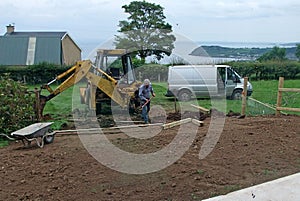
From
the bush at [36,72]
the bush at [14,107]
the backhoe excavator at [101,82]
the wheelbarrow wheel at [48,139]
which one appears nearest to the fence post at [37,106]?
the backhoe excavator at [101,82]

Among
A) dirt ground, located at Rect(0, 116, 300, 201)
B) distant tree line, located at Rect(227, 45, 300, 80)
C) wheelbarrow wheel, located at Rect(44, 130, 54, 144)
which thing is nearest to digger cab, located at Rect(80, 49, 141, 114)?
wheelbarrow wheel, located at Rect(44, 130, 54, 144)

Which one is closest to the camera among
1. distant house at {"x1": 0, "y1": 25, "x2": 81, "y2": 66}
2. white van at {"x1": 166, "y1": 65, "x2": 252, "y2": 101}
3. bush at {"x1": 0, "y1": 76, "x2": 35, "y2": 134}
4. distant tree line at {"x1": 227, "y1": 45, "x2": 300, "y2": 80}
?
bush at {"x1": 0, "y1": 76, "x2": 35, "y2": 134}

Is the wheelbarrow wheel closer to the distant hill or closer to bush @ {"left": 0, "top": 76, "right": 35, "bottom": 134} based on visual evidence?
bush @ {"left": 0, "top": 76, "right": 35, "bottom": 134}

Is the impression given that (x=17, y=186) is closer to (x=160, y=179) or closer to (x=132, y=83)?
(x=160, y=179)

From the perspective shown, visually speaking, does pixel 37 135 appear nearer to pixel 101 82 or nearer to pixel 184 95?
pixel 101 82

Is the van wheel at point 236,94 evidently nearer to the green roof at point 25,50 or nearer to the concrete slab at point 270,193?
the concrete slab at point 270,193

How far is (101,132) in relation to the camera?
995cm

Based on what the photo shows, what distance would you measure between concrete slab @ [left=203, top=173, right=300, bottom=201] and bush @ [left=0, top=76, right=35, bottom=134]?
24.7 ft

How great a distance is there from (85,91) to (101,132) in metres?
4.37

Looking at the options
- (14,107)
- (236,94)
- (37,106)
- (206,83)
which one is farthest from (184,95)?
(14,107)

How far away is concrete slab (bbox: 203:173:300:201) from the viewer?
15.5 ft

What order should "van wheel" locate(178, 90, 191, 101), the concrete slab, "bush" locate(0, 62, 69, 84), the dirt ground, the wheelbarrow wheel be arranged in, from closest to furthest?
the concrete slab
the dirt ground
the wheelbarrow wheel
"van wheel" locate(178, 90, 191, 101)
"bush" locate(0, 62, 69, 84)

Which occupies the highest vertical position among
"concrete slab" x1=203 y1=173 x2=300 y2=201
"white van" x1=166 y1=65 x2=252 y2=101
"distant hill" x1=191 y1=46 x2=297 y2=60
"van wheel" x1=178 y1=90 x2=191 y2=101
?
"distant hill" x1=191 y1=46 x2=297 y2=60

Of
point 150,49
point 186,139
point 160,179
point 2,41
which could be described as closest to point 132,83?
point 150,49
